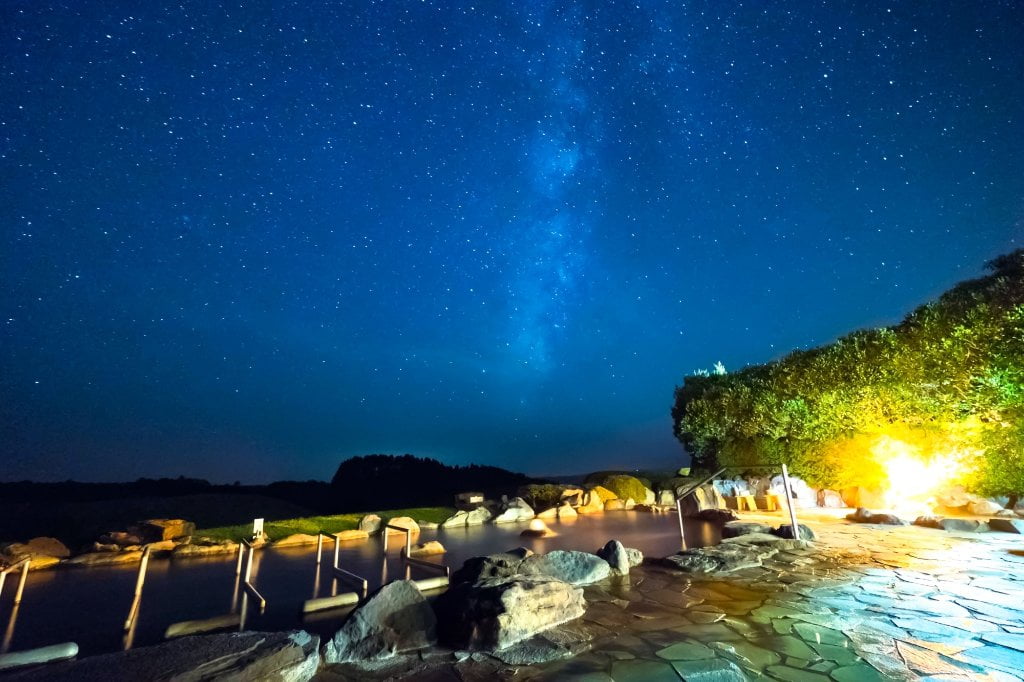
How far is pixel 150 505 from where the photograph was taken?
88.6 feet

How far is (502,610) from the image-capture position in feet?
20.2

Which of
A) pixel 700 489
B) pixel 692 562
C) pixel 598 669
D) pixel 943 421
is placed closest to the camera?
pixel 598 669

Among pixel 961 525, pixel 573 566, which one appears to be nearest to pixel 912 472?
pixel 961 525

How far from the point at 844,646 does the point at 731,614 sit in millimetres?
1610

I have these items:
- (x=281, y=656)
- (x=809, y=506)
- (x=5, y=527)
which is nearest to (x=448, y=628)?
(x=281, y=656)

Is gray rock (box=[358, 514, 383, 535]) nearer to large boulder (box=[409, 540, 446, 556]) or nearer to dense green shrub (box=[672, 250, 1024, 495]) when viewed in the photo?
large boulder (box=[409, 540, 446, 556])

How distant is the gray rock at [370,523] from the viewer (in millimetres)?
21750

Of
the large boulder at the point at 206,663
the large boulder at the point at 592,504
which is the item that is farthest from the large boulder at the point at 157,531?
the large boulder at the point at 592,504

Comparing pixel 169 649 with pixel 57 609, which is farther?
pixel 57 609

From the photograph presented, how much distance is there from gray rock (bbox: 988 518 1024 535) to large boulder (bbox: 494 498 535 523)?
65.4 ft

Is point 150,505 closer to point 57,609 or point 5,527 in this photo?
point 5,527

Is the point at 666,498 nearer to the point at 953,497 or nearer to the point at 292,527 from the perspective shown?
the point at 953,497

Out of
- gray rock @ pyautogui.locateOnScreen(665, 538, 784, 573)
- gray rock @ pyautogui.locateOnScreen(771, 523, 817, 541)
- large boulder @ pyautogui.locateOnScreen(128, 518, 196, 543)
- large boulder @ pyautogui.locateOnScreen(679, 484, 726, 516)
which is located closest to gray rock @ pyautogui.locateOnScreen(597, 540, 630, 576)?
gray rock @ pyautogui.locateOnScreen(665, 538, 784, 573)

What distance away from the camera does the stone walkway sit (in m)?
4.90
